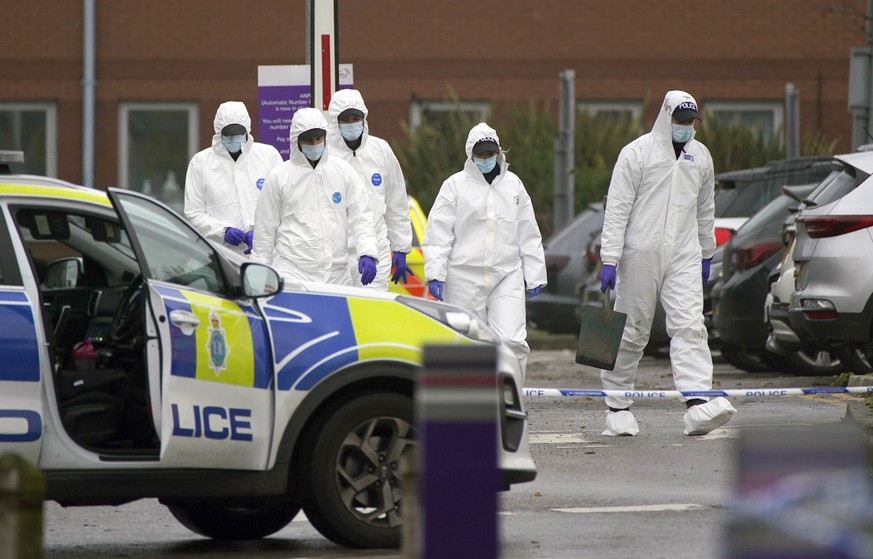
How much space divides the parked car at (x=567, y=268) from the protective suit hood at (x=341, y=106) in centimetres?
634

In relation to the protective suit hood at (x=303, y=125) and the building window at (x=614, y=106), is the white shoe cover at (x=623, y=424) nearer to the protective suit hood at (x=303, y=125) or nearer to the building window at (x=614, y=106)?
the protective suit hood at (x=303, y=125)

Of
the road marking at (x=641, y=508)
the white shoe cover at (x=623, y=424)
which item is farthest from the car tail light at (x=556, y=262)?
the road marking at (x=641, y=508)

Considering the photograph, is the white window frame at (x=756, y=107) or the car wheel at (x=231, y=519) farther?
the white window frame at (x=756, y=107)

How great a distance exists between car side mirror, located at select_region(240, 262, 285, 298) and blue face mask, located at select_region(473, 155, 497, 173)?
417 centimetres

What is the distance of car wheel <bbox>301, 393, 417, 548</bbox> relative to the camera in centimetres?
700

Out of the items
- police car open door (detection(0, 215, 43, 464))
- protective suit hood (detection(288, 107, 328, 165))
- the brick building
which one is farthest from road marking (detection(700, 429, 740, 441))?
the brick building

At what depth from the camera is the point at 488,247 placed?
36.5 ft

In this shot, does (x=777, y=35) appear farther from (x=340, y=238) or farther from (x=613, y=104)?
(x=340, y=238)

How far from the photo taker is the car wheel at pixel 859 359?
44.4 ft

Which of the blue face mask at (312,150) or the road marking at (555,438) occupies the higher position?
the blue face mask at (312,150)

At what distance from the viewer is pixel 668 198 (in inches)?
428

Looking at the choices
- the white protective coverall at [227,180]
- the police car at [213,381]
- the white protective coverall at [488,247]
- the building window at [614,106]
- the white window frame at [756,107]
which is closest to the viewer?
the police car at [213,381]

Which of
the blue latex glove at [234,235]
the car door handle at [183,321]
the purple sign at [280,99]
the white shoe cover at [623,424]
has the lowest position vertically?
the white shoe cover at [623,424]

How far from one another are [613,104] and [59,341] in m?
21.4
